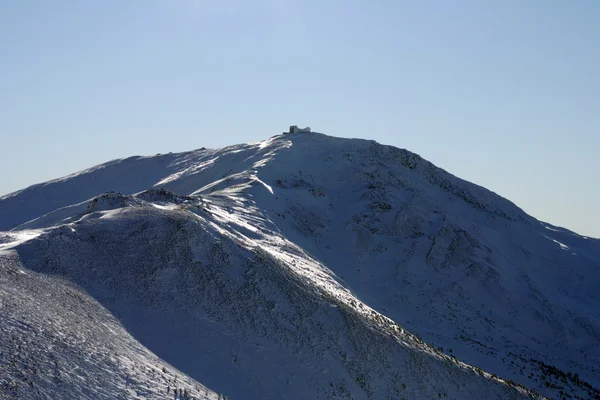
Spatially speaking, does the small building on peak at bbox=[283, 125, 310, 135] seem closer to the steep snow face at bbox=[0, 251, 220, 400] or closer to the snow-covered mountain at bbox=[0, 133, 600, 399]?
the snow-covered mountain at bbox=[0, 133, 600, 399]

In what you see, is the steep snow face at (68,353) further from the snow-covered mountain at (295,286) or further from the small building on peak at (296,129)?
the small building on peak at (296,129)

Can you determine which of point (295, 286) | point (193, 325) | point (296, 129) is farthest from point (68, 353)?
point (296, 129)

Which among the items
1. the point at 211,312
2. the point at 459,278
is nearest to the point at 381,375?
the point at 211,312

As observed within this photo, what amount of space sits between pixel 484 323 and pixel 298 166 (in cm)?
2880

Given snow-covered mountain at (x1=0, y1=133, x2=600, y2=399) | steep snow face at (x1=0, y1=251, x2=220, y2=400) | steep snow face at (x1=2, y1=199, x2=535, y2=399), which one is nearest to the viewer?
steep snow face at (x1=0, y1=251, x2=220, y2=400)

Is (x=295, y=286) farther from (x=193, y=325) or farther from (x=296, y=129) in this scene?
(x=296, y=129)

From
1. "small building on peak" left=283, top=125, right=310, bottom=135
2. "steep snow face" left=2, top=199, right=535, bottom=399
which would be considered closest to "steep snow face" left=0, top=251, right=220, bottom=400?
"steep snow face" left=2, top=199, right=535, bottom=399

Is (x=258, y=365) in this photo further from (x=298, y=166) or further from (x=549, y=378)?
(x=298, y=166)

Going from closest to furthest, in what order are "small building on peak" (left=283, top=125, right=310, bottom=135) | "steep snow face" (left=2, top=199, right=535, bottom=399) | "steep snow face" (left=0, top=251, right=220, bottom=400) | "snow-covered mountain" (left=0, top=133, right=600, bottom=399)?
"steep snow face" (left=0, top=251, right=220, bottom=400), "steep snow face" (left=2, top=199, right=535, bottom=399), "snow-covered mountain" (left=0, top=133, right=600, bottom=399), "small building on peak" (left=283, top=125, right=310, bottom=135)

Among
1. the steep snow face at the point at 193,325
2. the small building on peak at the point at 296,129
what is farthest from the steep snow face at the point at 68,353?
the small building on peak at the point at 296,129

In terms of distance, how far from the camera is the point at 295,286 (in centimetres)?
4034

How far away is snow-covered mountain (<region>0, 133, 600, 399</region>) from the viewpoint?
2812cm

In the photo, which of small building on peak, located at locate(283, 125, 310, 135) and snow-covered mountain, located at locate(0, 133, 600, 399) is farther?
small building on peak, located at locate(283, 125, 310, 135)

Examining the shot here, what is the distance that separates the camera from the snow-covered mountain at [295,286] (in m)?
28.1
